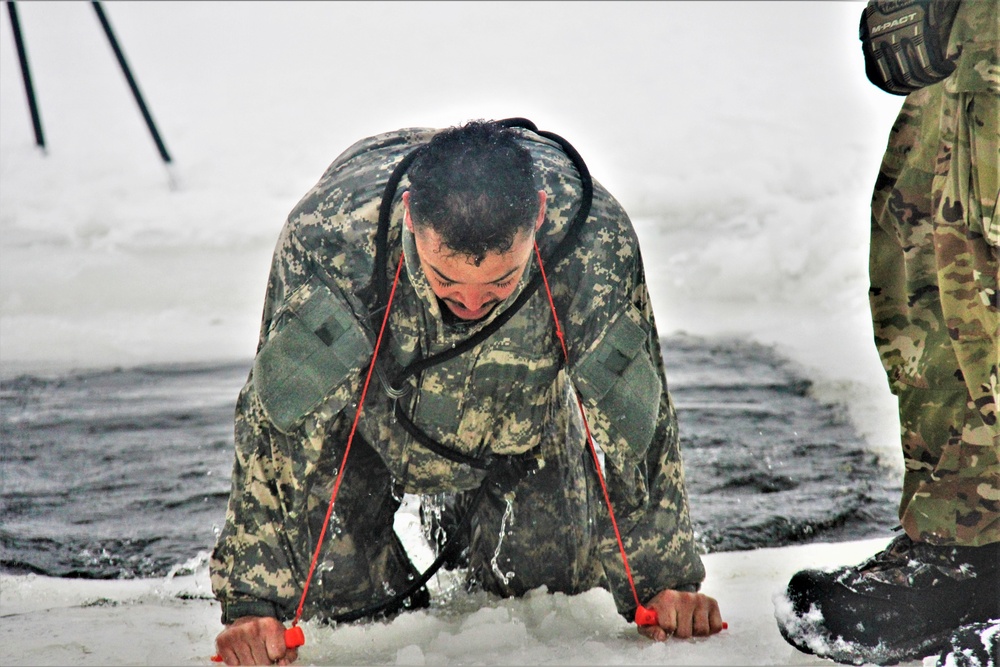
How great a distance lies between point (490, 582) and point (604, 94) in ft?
16.0

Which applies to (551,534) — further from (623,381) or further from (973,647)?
(973,647)

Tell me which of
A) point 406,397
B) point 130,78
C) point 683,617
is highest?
point 130,78

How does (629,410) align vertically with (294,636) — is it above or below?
above

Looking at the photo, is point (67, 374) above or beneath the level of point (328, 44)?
beneath

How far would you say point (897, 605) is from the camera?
189 centimetres

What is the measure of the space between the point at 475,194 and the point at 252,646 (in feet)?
2.80

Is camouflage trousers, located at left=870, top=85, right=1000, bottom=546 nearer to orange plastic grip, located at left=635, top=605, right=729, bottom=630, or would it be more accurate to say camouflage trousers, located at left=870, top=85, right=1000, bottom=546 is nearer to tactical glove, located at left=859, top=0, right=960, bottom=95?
tactical glove, located at left=859, top=0, right=960, bottom=95

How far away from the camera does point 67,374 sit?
4.38 metres

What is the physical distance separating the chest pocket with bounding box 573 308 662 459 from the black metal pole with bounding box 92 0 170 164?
387 centimetres

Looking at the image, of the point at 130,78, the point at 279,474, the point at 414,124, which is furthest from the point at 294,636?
the point at 414,124

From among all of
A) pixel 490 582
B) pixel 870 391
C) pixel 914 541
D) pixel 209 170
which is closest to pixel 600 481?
pixel 490 582

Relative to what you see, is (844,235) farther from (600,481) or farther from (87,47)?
(87,47)

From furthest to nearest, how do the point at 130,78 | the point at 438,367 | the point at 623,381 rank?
the point at 130,78 → the point at 438,367 → the point at 623,381

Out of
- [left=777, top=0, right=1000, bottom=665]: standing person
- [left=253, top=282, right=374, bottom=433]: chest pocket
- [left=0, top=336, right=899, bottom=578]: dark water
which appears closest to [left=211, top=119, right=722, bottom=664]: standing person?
[left=253, top=282, right=374, bottom=433]: chest pocket
